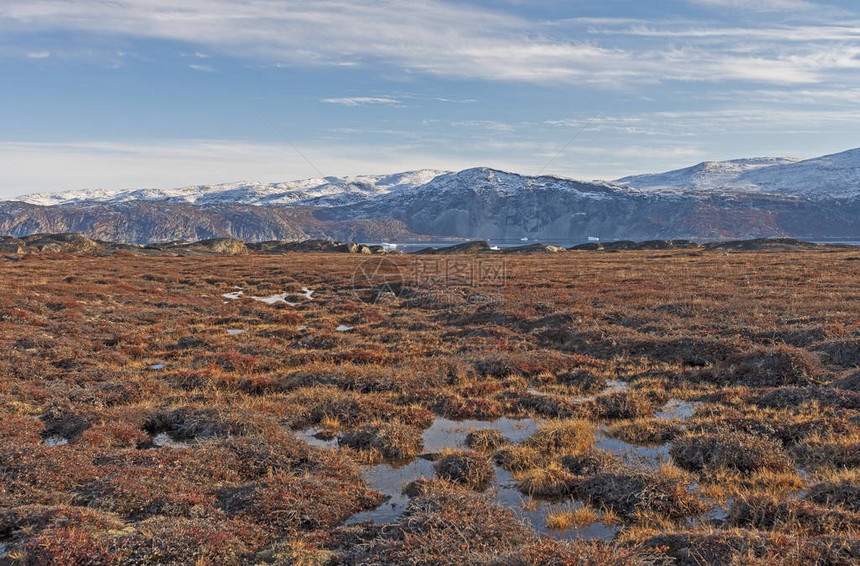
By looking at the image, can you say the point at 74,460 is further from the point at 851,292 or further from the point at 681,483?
the point at 851,292

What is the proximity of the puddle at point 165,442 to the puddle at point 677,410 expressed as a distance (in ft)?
42.0

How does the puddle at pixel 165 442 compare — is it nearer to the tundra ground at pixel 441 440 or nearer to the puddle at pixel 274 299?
the tundra ground at pixel 441 440

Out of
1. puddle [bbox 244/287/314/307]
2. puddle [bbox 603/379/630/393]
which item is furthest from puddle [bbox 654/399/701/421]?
puddle [bbox 244/287/314/307]

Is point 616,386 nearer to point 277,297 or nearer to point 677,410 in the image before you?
point 677,410

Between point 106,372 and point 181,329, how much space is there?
28.1 ft

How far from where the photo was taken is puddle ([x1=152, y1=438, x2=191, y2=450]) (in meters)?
11.7

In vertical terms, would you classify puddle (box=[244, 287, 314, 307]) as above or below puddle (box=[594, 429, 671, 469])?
above

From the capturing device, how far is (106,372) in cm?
1717

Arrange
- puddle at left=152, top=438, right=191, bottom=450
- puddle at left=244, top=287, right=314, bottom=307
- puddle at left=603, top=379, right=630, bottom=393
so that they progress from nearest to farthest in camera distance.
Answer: puddle at left=152, top=438, right=191, bottom=450, puddle at left=603, top=379, right=630, bottom=393, puddle at left=244, top=287, right=314, bottom=307

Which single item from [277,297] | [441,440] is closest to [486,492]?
[441,440]

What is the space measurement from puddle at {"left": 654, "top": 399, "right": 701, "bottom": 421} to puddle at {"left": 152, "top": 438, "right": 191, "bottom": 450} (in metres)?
12.8

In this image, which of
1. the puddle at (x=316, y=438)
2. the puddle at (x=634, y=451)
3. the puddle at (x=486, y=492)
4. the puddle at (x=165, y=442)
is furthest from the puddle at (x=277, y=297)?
the puddle at (x=634, y=451)

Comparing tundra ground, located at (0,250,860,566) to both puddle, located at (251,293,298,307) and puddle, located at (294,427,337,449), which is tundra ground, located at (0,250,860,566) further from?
puddle, located at (251,293,298,307)

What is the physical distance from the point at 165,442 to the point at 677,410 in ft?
46.4
